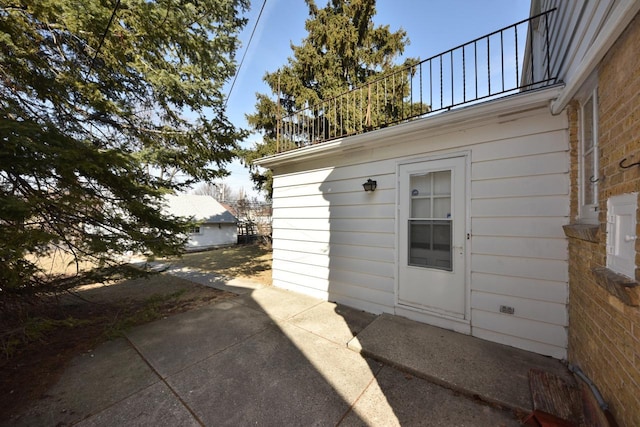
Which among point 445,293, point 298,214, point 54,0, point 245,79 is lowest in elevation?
point 445,293

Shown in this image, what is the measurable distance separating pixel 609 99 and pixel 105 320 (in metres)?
5.95

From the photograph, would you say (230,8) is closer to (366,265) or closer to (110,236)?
(110,236)

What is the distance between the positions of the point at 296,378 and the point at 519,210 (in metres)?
2.84

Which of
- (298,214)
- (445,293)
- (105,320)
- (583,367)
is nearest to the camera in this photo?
(583,367)

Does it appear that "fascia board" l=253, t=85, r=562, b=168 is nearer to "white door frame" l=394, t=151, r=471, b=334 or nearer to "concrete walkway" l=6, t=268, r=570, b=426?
"white door frame" l=394, t=151, r=471, b=334

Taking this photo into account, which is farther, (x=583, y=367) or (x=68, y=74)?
(x=68, y=74)

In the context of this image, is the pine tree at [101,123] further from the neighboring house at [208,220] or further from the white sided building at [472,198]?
the neighboring house at [208,220]

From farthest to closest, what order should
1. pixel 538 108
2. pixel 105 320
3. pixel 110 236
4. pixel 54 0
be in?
pixel 105 320 → pixel 110 236 → pixel 54 0 → pixel 538 108

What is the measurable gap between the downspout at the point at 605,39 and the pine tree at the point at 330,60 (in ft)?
28.6

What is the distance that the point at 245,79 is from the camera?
5.49m

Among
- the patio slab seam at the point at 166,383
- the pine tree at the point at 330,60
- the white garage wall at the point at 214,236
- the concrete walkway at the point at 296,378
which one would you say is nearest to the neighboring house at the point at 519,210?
the concrete walkway at the point at 296,378

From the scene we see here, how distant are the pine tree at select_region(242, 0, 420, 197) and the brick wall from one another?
901cm

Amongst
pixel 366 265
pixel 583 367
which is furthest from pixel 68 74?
pixel 583 367

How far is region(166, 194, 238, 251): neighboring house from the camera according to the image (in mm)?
15516
